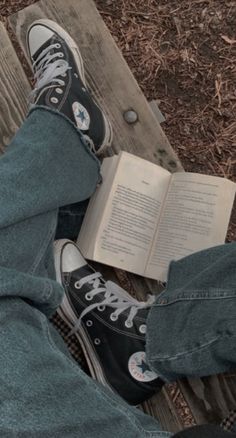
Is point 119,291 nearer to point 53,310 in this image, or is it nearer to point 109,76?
point 53,310

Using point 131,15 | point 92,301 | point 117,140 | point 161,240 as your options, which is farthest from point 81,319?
point 131,15

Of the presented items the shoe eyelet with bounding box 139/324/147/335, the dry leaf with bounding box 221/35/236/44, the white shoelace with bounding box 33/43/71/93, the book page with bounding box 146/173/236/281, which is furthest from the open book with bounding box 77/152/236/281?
the dry leaf with bounding box 221/35/236/44

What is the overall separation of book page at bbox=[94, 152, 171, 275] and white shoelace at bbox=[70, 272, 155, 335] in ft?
0.14

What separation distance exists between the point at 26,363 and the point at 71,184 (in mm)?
328

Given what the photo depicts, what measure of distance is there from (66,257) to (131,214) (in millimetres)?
154

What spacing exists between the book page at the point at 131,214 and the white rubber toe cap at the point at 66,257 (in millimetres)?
39

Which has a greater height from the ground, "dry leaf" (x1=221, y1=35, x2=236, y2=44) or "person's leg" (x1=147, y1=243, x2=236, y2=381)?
"dry leaf" (x1=221, y1=35, x2=236, y2=44)

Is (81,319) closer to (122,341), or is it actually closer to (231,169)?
(122,341)

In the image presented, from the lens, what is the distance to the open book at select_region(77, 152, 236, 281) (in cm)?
100

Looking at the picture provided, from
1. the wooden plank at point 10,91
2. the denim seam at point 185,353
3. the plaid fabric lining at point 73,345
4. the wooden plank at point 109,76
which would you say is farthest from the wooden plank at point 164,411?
the wooden plank at point 10,91

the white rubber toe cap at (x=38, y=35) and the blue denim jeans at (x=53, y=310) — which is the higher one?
the white rubber toe cap at (x=38, y=35)

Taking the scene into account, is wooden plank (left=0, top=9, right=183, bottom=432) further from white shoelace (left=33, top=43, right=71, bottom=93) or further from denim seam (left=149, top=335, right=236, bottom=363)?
denim seam (left=149, top=335, right=236, bottom=363)

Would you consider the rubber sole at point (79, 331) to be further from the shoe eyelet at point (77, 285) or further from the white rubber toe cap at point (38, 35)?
the white rubber toe cap at point (38, 35)

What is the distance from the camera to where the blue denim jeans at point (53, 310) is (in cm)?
72
